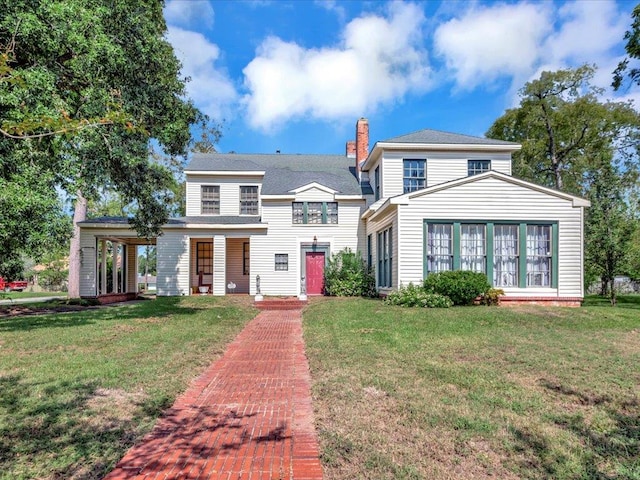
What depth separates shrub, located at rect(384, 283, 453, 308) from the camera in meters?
12.8

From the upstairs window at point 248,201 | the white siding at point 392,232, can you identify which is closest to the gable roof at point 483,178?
the white siding at point 392,232

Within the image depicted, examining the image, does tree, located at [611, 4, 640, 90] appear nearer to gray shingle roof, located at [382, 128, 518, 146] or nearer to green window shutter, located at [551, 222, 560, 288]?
green window shutter, located at [551, 222, 560, 288]

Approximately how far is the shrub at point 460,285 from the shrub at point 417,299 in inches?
10.4

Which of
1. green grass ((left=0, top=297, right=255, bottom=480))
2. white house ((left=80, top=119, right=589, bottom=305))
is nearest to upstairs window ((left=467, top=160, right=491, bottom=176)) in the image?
white house ((left=80, top=119, right=589, bottom=305))

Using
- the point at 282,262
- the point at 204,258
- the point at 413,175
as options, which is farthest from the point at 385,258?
the point at 204,258

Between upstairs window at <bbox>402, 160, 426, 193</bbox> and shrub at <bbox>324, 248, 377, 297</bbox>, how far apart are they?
13.3 ft

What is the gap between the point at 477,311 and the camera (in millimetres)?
11578

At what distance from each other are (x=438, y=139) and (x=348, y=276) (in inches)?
281

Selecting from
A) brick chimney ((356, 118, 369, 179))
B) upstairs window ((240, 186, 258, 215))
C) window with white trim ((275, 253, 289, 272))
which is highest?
brick chimney ((356, 118, 369, 179))

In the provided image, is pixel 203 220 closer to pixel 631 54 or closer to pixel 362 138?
pixel 362 138

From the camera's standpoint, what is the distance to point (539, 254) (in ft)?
47.3

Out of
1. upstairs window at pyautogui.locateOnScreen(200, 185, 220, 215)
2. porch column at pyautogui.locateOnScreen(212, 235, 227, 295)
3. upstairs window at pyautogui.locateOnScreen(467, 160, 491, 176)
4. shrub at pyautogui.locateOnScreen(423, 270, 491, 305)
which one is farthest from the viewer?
upstairs window at pyautogui.locateOnScreen(200, 185, 220, 215)

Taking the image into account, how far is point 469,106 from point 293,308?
14073mm

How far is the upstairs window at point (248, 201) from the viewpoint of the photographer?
71.9 ft
